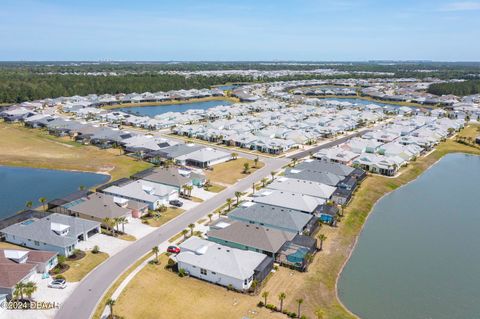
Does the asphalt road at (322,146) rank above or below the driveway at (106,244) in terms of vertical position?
above

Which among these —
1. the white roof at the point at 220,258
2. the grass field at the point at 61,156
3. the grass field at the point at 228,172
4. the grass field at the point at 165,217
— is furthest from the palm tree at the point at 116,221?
the grass field at the point at 61,156

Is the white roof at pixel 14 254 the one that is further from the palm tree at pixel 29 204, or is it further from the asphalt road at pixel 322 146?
the asphalt road at pixel 322 146

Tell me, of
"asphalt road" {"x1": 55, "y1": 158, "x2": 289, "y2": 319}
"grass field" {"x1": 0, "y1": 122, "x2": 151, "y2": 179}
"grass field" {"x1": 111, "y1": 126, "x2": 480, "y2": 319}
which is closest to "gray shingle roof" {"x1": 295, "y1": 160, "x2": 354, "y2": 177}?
"asphalt road" {"x1": 55, "y1": 158, "x2": 289, "y2": 319}

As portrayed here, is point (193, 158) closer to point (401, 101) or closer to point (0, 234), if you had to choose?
point (0, 234)

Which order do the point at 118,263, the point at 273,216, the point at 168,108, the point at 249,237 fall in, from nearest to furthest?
the point at 118,263, the point at 249,237, the point at 273,216, the point at 168,108

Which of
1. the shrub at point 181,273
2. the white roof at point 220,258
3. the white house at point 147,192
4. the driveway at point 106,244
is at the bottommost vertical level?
the shrub at point 181,273

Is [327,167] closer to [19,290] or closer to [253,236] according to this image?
[253,236]

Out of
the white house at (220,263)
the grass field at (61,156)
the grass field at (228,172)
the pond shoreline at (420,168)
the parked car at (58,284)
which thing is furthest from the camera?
the grass field at (61,156)

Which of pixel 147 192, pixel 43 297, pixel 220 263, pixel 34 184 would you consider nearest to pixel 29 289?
pixel 43 297
